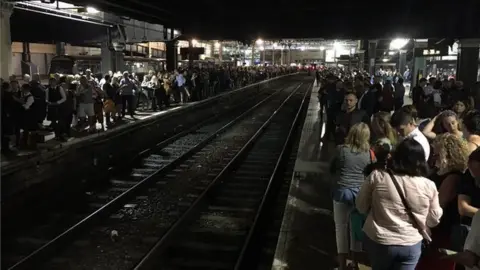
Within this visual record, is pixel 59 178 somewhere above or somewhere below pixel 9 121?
below

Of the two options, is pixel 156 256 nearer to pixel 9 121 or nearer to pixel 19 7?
pixel 9 121

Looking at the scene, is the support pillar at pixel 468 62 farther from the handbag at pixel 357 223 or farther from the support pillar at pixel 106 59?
the handbag at pixel 357 223

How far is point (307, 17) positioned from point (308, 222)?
17437mm

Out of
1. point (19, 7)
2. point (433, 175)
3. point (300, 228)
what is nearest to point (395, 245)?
point (433, 175)

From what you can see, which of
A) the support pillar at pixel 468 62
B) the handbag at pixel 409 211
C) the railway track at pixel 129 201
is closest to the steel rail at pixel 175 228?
the railway track at pixel 129 201

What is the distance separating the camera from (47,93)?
567 inches

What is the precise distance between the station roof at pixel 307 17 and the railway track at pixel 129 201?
5539mm

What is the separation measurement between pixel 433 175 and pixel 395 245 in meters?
1.12

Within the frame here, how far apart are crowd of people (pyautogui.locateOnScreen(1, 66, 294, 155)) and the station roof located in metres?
2.66

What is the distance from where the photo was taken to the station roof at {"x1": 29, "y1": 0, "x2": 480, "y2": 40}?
1973cm

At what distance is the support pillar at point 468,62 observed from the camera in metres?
21.1

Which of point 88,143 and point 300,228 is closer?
point 300,228

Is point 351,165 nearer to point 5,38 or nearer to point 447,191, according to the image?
point 447,191

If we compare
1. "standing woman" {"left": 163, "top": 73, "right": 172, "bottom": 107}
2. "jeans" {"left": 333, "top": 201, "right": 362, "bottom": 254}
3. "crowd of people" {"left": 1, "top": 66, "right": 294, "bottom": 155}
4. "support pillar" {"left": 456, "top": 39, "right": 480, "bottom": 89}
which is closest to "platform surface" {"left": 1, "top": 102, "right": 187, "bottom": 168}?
"crowd of people" {"left": 1, "top": 66, "right": 294, "bottom": 155}
